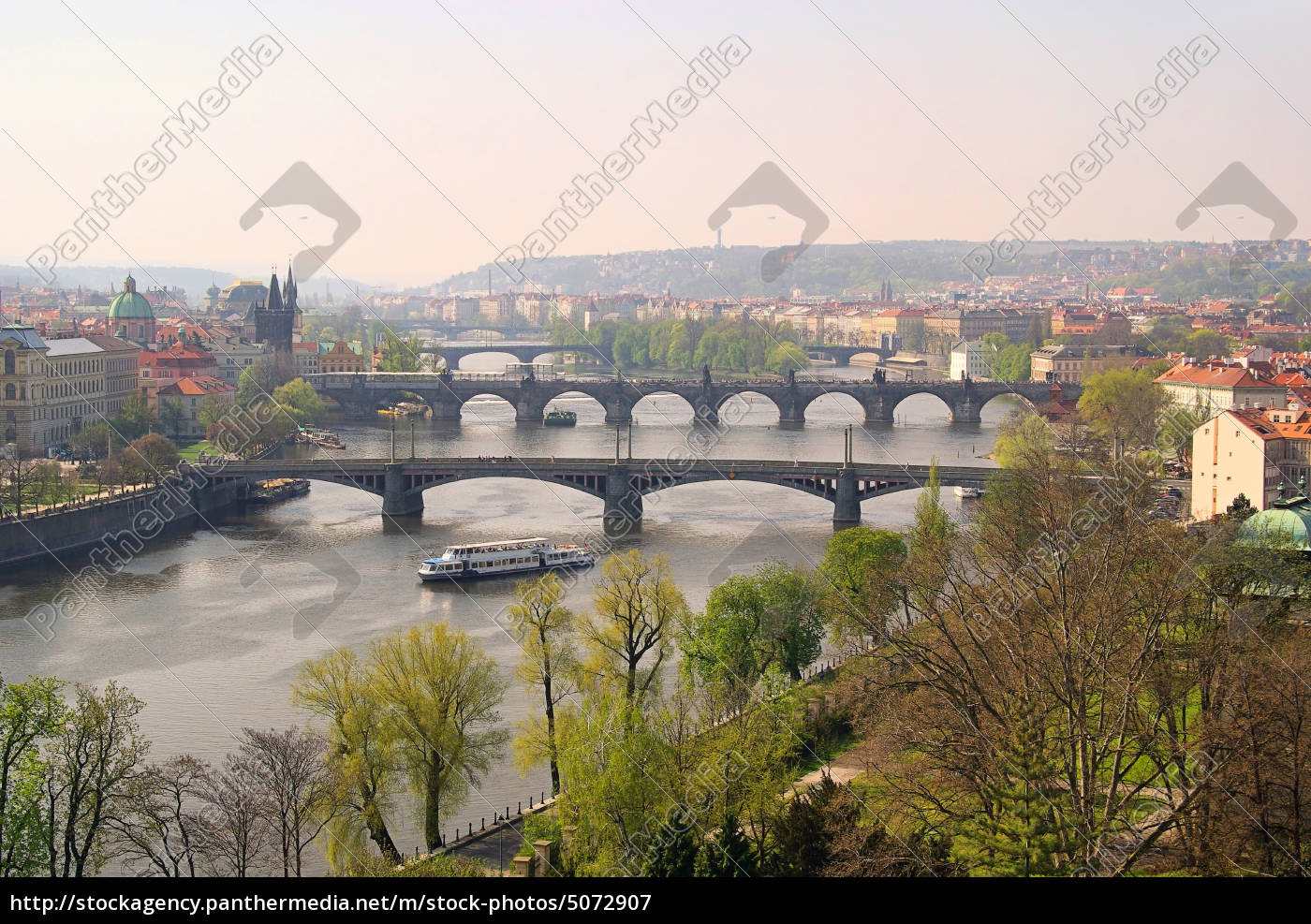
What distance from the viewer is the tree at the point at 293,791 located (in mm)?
Result: 11156

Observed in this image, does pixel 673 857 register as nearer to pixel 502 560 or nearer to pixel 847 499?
pixel 502 560

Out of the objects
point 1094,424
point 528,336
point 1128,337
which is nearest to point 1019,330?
point 1128,337

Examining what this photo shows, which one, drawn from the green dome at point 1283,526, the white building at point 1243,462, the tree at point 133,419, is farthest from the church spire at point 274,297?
the green dome at point 1283,526

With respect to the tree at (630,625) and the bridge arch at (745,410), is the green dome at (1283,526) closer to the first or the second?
the tree at (630,625)

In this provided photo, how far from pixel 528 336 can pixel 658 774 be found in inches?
3985

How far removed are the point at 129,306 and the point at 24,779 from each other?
4964 cm

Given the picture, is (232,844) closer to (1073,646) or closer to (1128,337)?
(1073,646)

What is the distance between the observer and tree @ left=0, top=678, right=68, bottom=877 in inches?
392

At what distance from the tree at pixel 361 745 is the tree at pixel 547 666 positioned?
123 cm

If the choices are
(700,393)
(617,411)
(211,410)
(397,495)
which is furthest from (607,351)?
(397,495)

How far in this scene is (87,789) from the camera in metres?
10.7

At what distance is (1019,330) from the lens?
85125 millimetres

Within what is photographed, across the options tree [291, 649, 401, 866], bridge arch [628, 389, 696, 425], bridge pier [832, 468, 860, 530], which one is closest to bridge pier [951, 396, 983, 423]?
bridge arch [628, 389, 696, 425]
